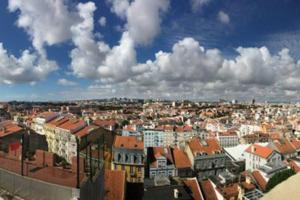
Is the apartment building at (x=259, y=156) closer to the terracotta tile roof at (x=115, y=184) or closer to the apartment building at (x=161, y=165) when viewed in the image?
the apartment building at (x=161, y=165)

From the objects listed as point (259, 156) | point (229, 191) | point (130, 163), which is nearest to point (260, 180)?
point (229, 191)

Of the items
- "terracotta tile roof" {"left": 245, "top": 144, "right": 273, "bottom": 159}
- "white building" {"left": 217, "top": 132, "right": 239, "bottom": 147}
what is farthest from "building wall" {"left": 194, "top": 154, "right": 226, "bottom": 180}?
"white building" {"left": 217, "top": 132, "right": 239, "bottom": 147}

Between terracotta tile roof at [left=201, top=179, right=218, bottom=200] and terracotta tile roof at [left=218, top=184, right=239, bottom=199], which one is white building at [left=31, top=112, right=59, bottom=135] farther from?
terracotta tile roof at [left=201, top=179, right=218, bottom=200]

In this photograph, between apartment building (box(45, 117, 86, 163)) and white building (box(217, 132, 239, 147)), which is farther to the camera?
white building (box(217, 132, 239, 147))

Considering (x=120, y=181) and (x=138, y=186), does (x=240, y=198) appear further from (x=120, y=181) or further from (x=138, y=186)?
(x=120, y=181)

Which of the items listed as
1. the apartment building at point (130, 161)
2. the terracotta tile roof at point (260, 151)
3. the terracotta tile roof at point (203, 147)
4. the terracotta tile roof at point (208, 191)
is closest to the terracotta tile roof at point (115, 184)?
the terracotta tile roof at point (208, 191)

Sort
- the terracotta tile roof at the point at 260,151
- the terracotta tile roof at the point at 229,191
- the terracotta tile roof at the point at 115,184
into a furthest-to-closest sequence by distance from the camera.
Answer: the terracotta tile roof at the point at 260,151, the terracotta tile roof at the point at 229,191, the terracotta tile roof at the point at 115,184

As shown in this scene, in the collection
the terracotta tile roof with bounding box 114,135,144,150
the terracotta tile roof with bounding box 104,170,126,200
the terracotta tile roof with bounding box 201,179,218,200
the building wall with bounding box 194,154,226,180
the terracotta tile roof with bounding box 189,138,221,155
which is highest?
the terracotta tile roof with bounding box 104,170,126,200

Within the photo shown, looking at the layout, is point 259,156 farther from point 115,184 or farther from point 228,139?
point 115,184
